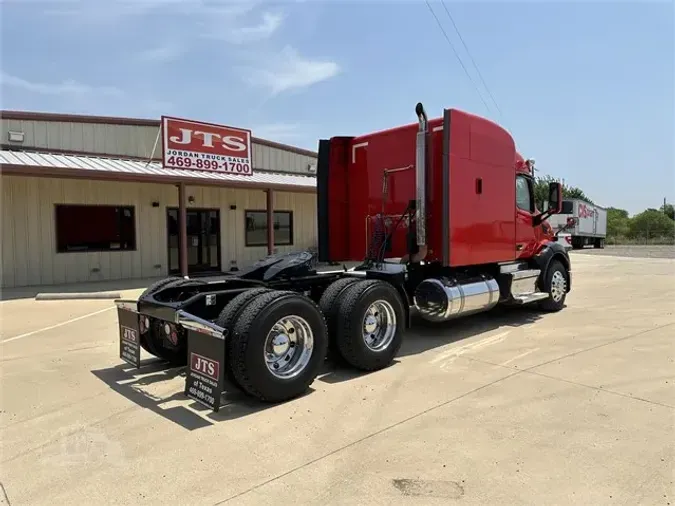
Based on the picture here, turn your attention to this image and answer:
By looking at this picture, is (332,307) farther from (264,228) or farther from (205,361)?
(264,228)

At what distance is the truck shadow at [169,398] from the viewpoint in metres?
4.18

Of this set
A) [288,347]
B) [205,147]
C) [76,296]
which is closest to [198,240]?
[205,147]

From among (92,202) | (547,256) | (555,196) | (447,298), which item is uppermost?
(92,202)

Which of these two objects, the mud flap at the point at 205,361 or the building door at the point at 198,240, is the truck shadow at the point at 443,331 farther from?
the building door at the point at 198,240

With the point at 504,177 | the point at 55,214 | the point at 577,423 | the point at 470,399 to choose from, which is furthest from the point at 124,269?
the point at 577,423

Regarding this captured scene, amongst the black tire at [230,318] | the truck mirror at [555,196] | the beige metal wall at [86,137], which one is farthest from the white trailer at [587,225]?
the black tire at [230,318]

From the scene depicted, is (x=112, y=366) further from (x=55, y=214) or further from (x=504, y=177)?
(x=55, y=214)

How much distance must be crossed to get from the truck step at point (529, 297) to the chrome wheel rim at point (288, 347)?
15.1ft

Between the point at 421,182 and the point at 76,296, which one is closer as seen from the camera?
the point at 421,182

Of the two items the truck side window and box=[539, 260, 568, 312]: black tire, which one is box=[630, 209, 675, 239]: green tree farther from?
the truck side window

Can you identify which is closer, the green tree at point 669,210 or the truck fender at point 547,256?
the truck fender at point 547,256

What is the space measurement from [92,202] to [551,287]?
12016 millimetres

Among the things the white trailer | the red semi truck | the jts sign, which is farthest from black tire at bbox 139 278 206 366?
the white trailer

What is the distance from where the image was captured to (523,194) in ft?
28.1
